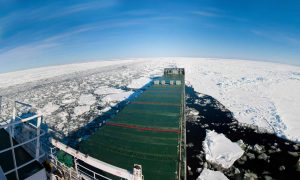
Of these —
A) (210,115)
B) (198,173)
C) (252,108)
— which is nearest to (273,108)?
(252,108)

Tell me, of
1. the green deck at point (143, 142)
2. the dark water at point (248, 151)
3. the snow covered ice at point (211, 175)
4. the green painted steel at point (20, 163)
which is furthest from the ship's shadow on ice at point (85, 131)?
the snow covered ice at point (211, 175)

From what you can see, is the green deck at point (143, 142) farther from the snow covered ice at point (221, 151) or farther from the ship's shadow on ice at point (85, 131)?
the ship's shadow on ice at point (85, 131)

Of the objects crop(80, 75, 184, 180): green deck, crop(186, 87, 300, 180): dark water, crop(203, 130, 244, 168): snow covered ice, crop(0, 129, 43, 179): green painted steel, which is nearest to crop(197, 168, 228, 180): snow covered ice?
crop(186, 87, 300, 180): dark water

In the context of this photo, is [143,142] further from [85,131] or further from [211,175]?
[85,131]

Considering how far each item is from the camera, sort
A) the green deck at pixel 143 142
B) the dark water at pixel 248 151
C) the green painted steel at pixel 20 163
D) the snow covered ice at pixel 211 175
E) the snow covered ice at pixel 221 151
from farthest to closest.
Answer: the snow covered ice at pixel 221 151
the dark water at pixel 248 151
the snow covered ice at pixel 211 175
the green deck at pixel 143 142
the green painted steel at pixel 20 163

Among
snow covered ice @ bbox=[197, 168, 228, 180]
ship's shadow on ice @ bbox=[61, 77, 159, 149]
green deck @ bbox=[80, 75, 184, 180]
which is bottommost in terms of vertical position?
snow covered ice @ bbox=[197, 168, 228, 180]

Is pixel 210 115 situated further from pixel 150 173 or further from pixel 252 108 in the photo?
pixel 150 173

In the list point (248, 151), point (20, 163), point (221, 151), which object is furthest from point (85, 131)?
point (248, 151)

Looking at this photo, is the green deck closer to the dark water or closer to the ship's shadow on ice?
the dark water
